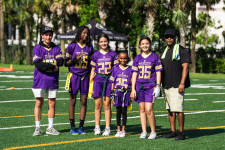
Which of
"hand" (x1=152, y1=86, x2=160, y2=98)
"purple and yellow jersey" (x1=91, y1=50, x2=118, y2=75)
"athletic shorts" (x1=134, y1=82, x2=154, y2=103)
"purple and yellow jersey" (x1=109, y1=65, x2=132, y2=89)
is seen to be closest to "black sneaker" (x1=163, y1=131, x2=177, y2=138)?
"athletic shorts" (x1=134, y1=82, x2=154, y2=103)

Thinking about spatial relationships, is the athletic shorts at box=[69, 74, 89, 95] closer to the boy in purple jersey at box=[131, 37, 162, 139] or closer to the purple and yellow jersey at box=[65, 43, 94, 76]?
the purple and yellow jersey at box=[65, 43, 94, 76]

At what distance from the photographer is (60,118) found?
12305mm

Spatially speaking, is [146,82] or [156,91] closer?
[156,91]

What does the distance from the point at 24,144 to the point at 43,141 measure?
0.42 m

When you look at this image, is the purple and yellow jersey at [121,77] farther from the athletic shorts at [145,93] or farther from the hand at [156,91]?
the hand at [156,91]

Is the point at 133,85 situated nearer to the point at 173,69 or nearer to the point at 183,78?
the point at 173,69

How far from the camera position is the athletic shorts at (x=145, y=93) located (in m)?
9.49

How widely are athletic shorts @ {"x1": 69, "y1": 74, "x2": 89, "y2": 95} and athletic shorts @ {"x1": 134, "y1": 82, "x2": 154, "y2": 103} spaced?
3.79 ft

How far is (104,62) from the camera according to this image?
32.8ft

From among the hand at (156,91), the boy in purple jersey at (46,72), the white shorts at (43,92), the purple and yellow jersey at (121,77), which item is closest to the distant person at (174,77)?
the hand at (156,91)

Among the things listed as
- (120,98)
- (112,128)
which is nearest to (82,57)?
(120,98)

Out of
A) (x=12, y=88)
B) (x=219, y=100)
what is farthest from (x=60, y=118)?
(x=12, y=88)

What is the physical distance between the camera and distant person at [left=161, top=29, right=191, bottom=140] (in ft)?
31.2

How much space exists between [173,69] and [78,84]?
1877 mm
